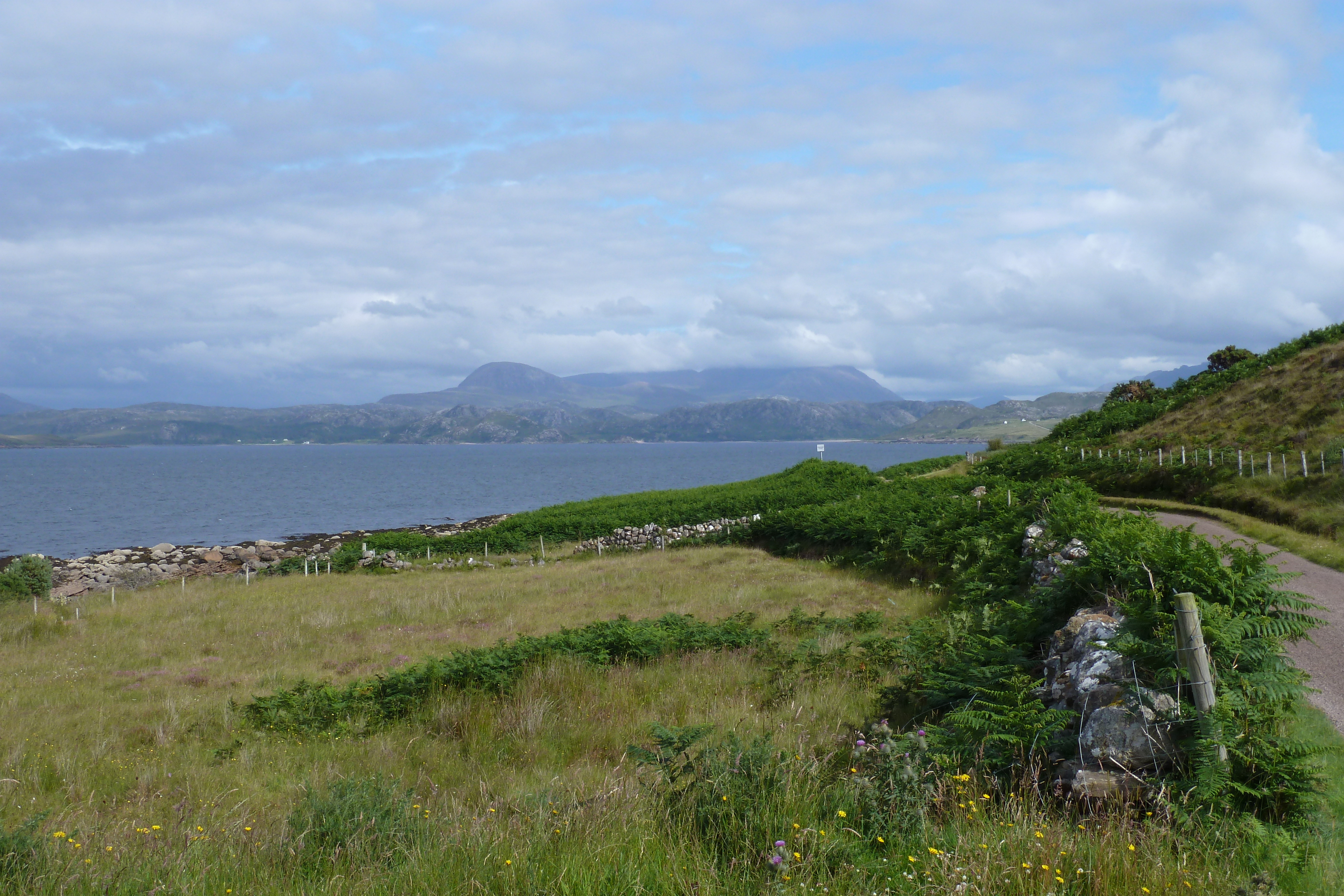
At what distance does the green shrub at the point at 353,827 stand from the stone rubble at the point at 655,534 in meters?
31.6

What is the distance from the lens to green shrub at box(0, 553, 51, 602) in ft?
82.4

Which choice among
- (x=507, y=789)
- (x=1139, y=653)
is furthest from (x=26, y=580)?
(x=1139, y=653)

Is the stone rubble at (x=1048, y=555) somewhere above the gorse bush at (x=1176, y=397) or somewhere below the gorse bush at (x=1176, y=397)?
below

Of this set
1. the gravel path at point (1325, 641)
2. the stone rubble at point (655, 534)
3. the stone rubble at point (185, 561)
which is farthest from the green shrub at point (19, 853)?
the stone rubble at point (655, 534)

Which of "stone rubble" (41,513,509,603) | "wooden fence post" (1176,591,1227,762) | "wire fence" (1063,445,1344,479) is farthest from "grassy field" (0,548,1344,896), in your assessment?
"stone rubble" (41,513,509,603)

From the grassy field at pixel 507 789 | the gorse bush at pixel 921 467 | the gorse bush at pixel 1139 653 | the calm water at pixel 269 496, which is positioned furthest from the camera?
the calm water at pixel 269 496

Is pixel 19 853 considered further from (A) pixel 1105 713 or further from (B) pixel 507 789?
(A) pixel 1105 713

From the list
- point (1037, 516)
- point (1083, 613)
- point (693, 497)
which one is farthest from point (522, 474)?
point (1083, 613)

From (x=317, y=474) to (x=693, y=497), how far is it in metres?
115

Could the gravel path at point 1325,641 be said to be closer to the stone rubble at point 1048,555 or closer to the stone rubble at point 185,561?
the stone rubble at point 1048,555

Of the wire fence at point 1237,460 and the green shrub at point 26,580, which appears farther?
the green shrub at point 26,580

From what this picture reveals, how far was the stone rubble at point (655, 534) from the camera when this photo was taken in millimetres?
38562

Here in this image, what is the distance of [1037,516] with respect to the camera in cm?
1808

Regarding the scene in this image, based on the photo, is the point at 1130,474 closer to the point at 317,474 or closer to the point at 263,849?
the point at 263,849
